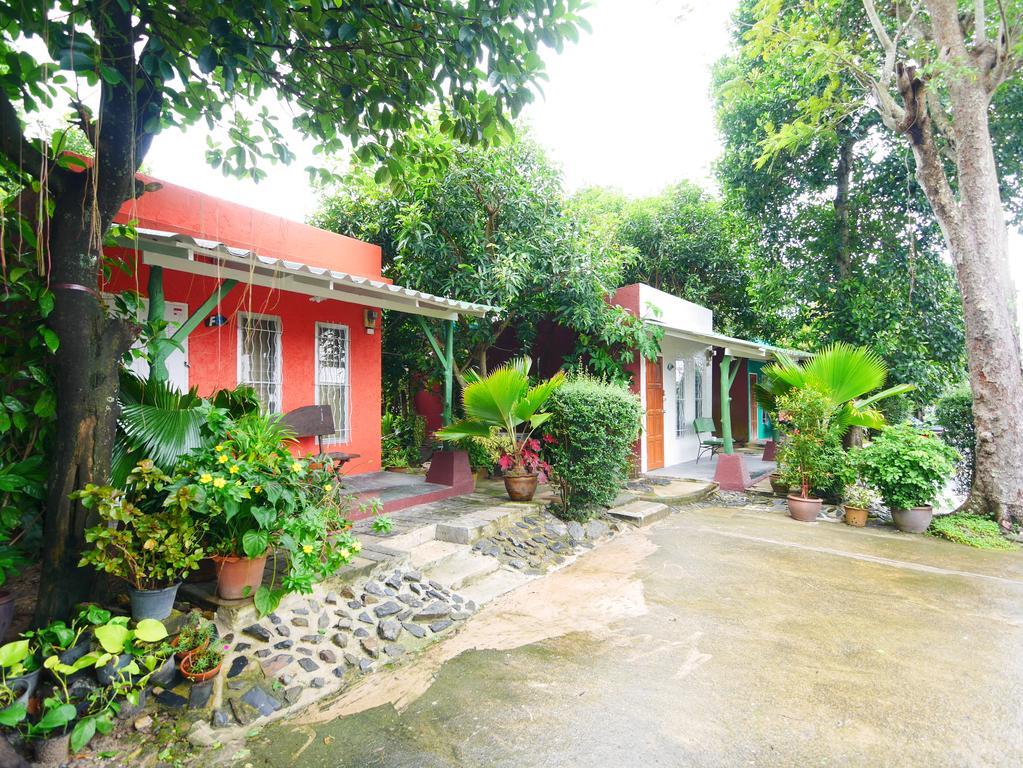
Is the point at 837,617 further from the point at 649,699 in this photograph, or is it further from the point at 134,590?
the point at 134,590

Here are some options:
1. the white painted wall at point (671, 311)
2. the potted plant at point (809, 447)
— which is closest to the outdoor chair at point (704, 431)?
the white painted wall at point (671, 311)

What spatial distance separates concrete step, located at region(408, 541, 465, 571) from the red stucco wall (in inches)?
97.8

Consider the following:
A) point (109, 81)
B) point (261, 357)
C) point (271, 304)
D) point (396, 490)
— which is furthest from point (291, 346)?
point (109, 81)

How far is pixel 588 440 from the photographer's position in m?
6.04

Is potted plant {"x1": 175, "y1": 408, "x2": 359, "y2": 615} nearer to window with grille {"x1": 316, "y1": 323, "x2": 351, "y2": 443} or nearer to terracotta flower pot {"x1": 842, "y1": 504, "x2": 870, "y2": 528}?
window with grille {"x1": 316, "y1": 323, "x2": 351, "y2": 443}

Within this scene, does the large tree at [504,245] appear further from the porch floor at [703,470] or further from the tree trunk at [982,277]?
the tree trunk at [982,277]

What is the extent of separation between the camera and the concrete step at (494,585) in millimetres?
4262

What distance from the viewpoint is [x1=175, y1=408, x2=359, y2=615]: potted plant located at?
9.39 ft

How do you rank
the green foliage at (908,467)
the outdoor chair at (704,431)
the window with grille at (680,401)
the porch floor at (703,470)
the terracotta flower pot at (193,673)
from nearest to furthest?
the terracotta flower pot at (193,673), the green foliage at (908,467), the porch floor at (703,470), the window with grille at (680,401), the outdoor chair at (704,431)

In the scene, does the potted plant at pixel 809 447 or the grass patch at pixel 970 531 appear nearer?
the grass patch at pixel 970 531

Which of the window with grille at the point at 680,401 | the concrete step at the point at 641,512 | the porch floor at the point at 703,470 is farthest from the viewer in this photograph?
the window with grille at the point at 680,401

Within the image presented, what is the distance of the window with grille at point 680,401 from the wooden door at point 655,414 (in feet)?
2.52

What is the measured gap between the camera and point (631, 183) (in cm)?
1755

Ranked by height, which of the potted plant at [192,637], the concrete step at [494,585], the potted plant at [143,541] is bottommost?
the concrete step at [494,585]
